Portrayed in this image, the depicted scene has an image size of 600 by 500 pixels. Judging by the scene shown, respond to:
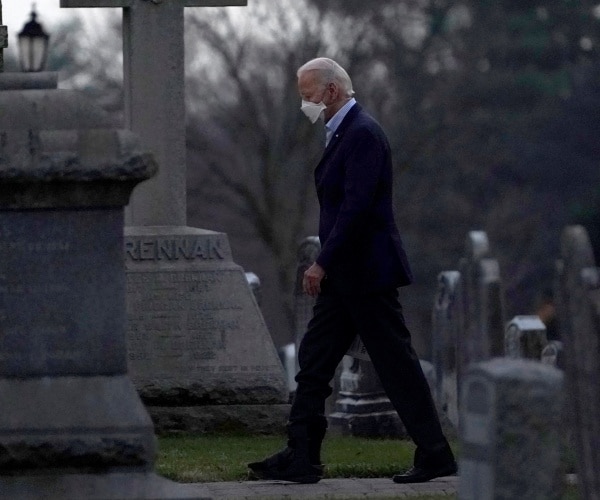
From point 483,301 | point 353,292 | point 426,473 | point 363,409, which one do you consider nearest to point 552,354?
point 363,409

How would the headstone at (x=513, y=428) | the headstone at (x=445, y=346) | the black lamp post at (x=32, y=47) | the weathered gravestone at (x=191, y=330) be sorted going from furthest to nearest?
the black lamp post at (x=32, y=47)
the headstone at (x=445, y=346)
the weathered gravestone at (x=191, y=330)
the headstone at (x=513, y=428)

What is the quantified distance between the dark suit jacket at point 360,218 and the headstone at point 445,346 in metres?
4.27

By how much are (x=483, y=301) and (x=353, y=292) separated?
219 cm

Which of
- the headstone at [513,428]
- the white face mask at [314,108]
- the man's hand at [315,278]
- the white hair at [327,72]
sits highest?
the white hair at [327,72]

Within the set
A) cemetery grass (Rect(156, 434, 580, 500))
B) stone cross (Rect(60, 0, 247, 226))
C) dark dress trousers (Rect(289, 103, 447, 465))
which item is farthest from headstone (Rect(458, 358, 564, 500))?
stone cross (Rect(60, 0, 247, 226))

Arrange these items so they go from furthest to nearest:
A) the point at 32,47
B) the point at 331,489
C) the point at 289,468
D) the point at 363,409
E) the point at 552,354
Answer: the point at 32,47 < the point at 363,409 < the point at 552,354 < the point at 289,468 < the point at 331,489

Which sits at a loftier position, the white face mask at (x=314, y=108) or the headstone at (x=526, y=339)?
the white face mask at (x=314, y=108)

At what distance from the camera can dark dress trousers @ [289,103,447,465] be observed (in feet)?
30.5

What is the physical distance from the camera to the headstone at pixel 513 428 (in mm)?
6164

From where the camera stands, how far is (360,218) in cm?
924

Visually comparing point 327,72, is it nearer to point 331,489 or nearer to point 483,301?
point 331,489

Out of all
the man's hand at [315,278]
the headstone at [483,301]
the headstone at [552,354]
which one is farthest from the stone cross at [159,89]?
the headstone at [483,301]

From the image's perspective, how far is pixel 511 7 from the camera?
1993 inches

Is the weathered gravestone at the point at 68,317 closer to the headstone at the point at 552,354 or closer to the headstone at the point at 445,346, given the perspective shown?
the headstone at the point at 552,354
